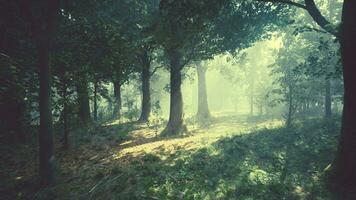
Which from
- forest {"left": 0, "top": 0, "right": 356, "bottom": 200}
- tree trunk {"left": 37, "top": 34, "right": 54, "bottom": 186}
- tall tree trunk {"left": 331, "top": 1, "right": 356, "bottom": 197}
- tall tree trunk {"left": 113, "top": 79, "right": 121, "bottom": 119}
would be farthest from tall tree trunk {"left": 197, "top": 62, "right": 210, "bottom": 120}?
tree trunk {"left": 37, "top": 34, "right": 54, "bottom": 186}

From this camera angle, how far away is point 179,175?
8445mm

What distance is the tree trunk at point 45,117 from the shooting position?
8.17 m

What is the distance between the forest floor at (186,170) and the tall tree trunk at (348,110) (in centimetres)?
64

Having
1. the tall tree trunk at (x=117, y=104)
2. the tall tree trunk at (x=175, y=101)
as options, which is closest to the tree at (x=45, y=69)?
the tall tree trunk at (x=175, y=101)

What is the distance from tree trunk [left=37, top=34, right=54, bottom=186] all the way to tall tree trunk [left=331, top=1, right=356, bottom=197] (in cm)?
876

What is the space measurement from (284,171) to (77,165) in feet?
25.7

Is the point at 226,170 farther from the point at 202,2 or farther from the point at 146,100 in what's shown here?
the point at 146,100

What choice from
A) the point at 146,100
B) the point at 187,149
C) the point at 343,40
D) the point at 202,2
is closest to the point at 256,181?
the point at 187,149

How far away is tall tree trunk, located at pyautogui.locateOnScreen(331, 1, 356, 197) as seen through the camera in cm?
757

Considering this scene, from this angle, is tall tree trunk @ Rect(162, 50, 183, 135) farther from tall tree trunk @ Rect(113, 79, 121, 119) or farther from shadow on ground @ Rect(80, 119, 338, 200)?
tall tree trunk @ Rect(113, 79, 121, 119)

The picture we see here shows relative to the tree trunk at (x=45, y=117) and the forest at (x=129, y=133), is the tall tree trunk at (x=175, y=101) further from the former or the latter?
the tree trunk at (x=45, y=117)

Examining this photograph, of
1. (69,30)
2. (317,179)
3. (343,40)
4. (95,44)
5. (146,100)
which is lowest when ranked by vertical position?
(317,179)

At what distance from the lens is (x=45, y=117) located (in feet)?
27.2

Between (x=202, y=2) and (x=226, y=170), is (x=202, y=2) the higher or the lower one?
the higher one
